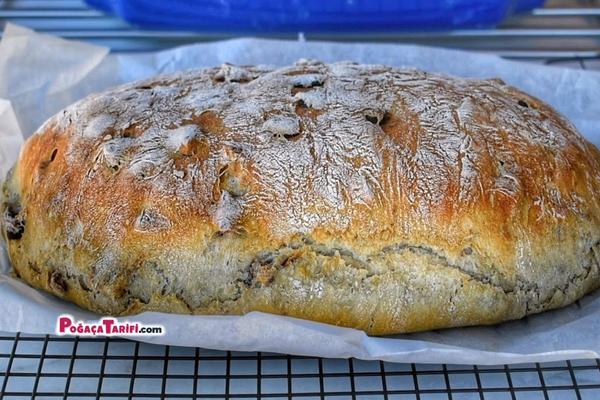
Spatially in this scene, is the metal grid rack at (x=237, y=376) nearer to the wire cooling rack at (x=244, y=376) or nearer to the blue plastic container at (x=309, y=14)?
the wire cooling rack at (x=244, y=376)

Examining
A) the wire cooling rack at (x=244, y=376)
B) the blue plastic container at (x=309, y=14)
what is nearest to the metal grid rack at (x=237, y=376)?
the wire cooling rack at (x=244, y=376)

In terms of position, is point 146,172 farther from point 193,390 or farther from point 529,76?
point 529,76

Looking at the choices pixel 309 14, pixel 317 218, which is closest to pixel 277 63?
pixel 309 14

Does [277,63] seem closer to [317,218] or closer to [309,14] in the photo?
[309,14]

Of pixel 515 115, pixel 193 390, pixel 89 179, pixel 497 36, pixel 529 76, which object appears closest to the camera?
pixel 193 390

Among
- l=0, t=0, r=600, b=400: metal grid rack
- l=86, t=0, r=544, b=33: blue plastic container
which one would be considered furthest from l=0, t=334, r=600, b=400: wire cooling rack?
l=86, t=0, r=544, b=33: blue plastic container

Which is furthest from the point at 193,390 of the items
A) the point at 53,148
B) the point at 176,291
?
the point at 53,148
